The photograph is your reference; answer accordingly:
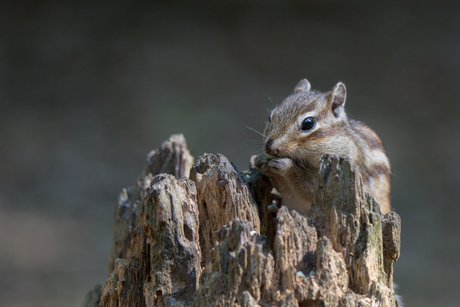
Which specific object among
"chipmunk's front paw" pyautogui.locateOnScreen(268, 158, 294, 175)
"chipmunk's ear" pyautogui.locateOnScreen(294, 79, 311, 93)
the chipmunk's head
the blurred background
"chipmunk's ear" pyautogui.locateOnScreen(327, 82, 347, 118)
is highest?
the blurred background

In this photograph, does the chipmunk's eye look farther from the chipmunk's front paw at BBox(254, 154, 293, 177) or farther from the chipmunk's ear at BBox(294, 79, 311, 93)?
the chipmunk's ear at BBox(294, 79, 311, 93)

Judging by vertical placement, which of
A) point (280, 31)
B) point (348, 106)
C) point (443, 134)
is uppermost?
point (280, 31)

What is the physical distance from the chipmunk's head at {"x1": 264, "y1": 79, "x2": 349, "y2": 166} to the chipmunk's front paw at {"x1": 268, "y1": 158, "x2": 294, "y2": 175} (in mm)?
61

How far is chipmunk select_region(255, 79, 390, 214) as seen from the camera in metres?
2.40

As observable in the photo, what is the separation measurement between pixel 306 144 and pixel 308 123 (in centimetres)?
13

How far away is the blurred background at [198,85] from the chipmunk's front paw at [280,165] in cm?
445

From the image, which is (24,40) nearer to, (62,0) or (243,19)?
(62,0)

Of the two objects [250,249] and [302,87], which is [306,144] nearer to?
[302,87]

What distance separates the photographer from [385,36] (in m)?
7.28

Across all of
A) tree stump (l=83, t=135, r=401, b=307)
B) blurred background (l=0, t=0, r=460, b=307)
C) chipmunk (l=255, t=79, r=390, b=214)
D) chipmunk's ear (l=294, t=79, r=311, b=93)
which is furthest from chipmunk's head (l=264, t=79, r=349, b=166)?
blurred background (l=0, t=0, r=460, b=307)

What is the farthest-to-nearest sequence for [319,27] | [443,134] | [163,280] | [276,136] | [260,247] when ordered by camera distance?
1. [319,27]
2. [443,134]
3. [276,136]
4. [163,280]
5. [260,247]

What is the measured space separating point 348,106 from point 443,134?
1593 millimetres

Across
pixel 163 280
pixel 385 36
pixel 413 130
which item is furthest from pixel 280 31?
pixel 163 280

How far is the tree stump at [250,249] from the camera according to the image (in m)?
1.53
